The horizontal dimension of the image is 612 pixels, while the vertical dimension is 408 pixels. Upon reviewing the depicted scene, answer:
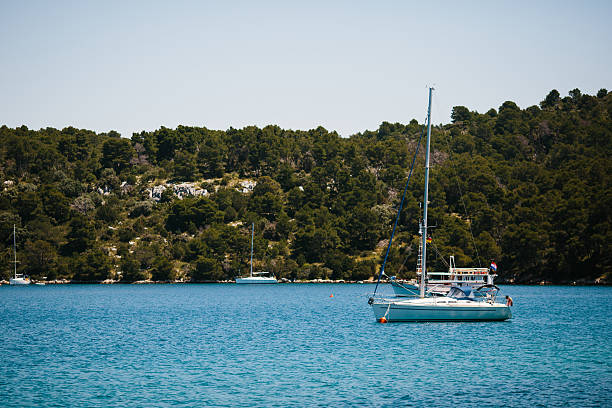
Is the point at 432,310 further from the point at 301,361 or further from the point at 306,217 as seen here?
the point at 306,217

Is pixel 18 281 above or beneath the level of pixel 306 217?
beneath

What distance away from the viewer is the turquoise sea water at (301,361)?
2850 centimetres

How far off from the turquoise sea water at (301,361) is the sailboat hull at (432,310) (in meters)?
0.96

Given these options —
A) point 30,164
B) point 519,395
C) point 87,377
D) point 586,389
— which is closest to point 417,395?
point 519,395

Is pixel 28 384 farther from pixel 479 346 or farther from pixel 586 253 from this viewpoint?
pixel 586 253

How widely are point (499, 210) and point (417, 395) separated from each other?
130723 millimetres

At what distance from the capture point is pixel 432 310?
172 feet

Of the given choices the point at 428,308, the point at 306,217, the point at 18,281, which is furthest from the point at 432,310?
the point at 306,217

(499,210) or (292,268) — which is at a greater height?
(499,210)

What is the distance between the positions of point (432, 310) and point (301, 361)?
57.7 feet

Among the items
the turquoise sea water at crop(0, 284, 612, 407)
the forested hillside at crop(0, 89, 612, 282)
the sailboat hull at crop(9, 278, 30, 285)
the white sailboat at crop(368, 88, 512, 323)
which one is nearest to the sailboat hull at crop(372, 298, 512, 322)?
the white sailboat at crop(368, 88, 512, 323)

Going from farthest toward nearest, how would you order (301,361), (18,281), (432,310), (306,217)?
(306,217) → (18,281) → (432,310) → (301,361)

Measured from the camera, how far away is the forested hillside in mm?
133125

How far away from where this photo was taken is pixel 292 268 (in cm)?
15925
